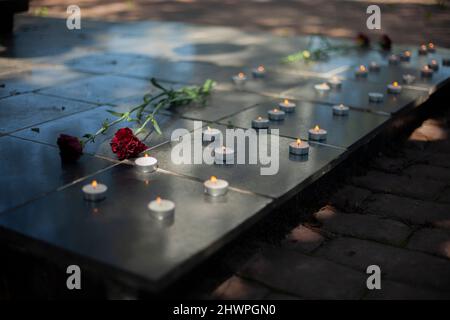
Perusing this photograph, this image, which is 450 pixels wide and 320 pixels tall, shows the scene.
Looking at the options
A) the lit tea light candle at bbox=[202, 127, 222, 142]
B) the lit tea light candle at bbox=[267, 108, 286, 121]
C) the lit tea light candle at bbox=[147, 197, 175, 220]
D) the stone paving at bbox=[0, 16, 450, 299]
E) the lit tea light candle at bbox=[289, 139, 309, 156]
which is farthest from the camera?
the lit tea light candle at bbox=[267, 108, 286, 121]

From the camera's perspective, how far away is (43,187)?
2.55 m

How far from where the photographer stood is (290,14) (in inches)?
362

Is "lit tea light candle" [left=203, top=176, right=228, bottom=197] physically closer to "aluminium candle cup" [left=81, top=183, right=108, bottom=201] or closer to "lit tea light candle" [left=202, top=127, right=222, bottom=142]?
"aluminium candle cup" [left=81, top=183, right=108, bottom=201]

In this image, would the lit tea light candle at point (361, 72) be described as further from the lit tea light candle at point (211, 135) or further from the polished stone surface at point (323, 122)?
the lit tea light candle at point (211, 135)

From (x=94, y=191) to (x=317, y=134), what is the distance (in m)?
1.30

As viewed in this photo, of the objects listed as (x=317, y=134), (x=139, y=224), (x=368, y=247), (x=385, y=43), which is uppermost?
(x=385, y=43)

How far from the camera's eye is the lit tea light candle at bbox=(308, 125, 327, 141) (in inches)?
125

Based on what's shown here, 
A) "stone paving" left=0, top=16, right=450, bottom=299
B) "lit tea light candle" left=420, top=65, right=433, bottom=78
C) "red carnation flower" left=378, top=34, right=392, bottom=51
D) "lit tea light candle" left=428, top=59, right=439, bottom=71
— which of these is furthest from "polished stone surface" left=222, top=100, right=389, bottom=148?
"red carnation flower" left=378, top=34, right=392, bottom=51

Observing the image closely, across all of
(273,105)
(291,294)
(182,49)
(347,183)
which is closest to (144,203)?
(291,294)

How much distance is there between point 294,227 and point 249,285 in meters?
0.53

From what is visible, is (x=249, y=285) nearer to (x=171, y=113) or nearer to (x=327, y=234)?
(x=327, y=234)

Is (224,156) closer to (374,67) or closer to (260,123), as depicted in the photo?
(260,123)

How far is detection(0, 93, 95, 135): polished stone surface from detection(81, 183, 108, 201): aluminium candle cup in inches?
42.7

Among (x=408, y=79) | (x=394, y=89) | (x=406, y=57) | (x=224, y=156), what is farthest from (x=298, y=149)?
(x=406, y=57)
